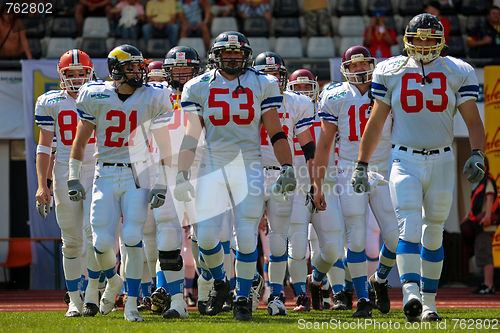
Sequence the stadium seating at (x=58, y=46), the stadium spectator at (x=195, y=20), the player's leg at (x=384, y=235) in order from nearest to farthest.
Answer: the player's leg at (x=384, y=235) < the stadium seating at (x=58, y=46) < the stadium spectator at (x=195, y=20)

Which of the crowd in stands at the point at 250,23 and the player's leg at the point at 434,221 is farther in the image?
the crowd in stands at the point at 250,23

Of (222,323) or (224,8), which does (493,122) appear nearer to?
(224,8)

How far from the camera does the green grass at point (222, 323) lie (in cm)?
556

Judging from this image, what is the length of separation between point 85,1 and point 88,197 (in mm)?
7834

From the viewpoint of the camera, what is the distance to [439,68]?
6031mm

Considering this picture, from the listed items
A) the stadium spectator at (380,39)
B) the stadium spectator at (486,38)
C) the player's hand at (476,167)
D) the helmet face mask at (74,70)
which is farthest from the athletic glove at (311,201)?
the stadium spectator at (486,38)

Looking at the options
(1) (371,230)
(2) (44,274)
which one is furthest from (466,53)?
(2) (44,274)

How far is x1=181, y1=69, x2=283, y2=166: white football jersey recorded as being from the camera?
248 inches

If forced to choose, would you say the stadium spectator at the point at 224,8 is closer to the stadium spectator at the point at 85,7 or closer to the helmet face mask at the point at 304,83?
the stadium spectator at the point at 85,7

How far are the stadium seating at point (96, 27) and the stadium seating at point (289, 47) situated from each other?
2662 millimetres

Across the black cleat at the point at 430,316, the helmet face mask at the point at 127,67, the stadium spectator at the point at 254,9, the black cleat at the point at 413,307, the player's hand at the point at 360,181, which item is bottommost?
the black cleat at the point at 430,316

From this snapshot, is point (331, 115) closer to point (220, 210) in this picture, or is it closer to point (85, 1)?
point (220, 210)

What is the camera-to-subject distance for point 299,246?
7703 millimetres

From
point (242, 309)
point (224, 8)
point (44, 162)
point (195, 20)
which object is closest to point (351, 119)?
point (242, 309)
